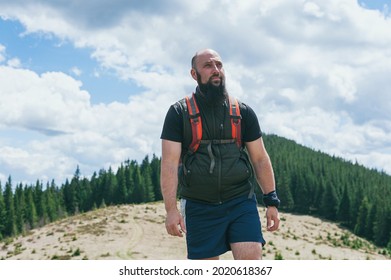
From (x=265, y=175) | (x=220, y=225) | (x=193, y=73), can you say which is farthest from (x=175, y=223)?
(x=193, y=73)

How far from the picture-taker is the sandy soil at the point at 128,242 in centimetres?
6619

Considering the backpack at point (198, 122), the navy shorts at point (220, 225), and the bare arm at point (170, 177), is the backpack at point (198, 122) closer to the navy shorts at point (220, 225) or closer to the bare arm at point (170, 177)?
the bare arm at point (170, 177)

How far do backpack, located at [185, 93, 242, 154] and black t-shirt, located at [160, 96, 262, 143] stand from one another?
0.13m

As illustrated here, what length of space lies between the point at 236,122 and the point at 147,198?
125 meters

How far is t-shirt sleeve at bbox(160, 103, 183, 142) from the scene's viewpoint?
6.43 metres

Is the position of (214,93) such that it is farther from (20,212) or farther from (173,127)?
(20,212)

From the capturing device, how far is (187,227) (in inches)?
267

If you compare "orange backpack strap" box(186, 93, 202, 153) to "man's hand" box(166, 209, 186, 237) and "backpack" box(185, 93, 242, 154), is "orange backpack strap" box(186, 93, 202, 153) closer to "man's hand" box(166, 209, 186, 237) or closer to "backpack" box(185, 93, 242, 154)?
"backpack" box(185, 93, 242, 154)

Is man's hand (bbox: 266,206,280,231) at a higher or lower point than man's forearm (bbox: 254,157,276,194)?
lower

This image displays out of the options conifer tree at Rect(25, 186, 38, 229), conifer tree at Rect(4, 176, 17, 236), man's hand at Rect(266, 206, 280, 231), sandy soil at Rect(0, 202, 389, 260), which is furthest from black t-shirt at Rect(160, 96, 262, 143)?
conifer tree at Rect(25, 186, 38, 229)

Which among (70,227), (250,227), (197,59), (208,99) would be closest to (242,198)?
(250,227)

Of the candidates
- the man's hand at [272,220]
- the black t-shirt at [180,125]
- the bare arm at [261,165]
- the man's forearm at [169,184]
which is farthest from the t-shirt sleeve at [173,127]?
the man's hand at [272,220]
